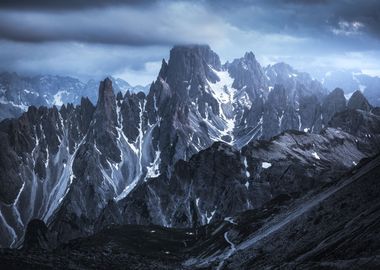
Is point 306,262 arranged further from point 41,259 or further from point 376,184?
point 41,259

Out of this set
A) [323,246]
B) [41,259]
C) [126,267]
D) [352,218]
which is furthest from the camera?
[126,267]

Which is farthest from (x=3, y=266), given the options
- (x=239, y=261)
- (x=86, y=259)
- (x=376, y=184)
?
(x=376, y=184)

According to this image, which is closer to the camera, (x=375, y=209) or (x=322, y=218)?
(x=375, y=209)

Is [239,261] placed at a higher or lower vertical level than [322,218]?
lower

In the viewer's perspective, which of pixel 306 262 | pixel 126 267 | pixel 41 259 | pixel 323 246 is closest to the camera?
pixel 306 262

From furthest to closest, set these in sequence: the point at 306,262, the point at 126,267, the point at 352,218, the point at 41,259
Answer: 1. the point at 126,267
2. the point at 41,259
3. the point at 352,218
4. the point at 306,262

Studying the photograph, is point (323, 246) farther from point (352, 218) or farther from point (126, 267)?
point (126, 267)

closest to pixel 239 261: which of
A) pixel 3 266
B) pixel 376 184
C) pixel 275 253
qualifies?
pixel 275 253

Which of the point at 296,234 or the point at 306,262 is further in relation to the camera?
the point at 296,234

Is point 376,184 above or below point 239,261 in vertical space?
above
